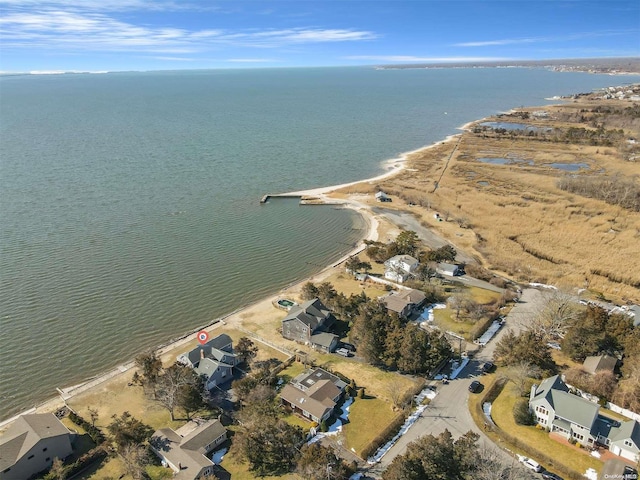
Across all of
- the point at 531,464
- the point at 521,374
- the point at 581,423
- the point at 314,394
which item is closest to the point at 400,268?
the point at 521,374

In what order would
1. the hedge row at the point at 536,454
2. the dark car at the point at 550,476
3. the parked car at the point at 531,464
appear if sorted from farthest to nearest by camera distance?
1. the parked car at the point at 531,464
2. the hedge row at the point at 536,454
3. the dark car at the point at 550,476

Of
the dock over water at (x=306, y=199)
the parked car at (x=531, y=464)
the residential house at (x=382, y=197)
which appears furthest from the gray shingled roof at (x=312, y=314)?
the residential house at (x=382, y=197)

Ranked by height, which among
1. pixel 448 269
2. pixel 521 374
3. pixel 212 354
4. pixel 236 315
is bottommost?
pixel 236 315

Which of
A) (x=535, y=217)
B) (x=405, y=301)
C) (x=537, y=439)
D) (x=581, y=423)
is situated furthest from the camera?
(x=535, y=217)

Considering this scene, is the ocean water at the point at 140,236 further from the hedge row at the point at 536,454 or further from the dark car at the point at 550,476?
the dark car at the point at 550,476

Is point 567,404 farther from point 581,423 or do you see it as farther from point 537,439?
point 537,439
